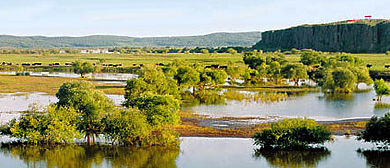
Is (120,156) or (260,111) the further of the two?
(260,111)

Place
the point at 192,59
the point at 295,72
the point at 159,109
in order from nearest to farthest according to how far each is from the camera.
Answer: the point at 159,109, the point at 295,72, the point at 192,59

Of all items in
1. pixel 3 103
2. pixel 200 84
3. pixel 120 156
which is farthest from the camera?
pixel 200 84

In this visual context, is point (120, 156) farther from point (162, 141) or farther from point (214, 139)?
point (214, 139)

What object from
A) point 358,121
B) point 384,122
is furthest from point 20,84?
point 384,122

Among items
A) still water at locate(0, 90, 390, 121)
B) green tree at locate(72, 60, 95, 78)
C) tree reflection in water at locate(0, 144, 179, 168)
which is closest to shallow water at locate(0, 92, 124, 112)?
still water at locate(0, 90, 390, 121)

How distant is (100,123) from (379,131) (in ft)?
66.1

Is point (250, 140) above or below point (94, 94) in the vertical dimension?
below

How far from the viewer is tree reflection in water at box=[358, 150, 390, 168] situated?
102 feet

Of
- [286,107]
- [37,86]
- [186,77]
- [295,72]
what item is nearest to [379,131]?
[286,107]

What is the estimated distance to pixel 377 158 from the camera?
107 ft

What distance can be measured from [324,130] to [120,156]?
14.7 meters

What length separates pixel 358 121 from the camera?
4456 centimetres

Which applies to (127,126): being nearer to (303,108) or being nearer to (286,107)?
(286,107)

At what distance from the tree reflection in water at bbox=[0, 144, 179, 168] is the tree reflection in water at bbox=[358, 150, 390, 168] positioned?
13.0m
